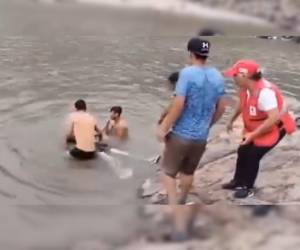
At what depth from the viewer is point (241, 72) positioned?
5.61 meters

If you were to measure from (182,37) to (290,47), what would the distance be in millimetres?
2862

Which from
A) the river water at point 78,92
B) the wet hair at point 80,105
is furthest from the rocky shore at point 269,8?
the wet hair at point 80,105

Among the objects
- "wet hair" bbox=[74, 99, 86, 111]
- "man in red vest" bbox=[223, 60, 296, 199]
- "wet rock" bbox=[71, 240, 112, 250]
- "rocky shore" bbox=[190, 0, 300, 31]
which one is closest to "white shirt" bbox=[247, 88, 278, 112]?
"man in red vest" bbox=[223, 60, 296, 199]

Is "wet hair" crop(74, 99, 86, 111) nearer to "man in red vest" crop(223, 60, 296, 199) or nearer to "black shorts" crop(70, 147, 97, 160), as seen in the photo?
"black shorts" crop(70, 147, 97, 160)

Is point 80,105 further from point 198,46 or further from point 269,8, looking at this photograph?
point 269,8

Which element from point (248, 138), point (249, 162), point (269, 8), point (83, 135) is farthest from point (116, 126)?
point (269, 8)

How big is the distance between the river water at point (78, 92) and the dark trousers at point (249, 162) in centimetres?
129

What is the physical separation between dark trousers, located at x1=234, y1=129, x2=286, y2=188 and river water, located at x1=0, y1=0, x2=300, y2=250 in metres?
1.29

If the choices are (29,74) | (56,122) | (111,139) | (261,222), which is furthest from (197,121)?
(29,74)

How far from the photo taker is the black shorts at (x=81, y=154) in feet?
27.9

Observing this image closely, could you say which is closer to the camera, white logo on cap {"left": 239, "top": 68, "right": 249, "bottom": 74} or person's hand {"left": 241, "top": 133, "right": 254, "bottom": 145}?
white logo on cap {"left": 239, "top": 68, "right": 249, "bottom": 74}

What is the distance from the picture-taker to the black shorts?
27.9 ft

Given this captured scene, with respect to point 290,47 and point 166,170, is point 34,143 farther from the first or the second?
point 290,47

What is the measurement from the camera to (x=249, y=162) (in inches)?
237
